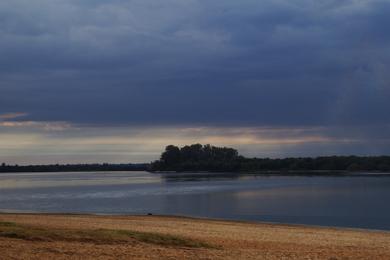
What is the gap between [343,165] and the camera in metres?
190

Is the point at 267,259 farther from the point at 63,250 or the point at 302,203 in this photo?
the point at 302,203

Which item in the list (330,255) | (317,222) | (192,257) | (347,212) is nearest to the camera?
(192,257)

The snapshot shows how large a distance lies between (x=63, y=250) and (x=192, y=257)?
291 centimetres

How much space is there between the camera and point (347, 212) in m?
43.2

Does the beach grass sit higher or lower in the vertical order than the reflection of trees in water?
lower

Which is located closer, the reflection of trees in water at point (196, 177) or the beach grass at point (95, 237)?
the beach grass at point (95, 237)

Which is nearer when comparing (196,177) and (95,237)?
(95,237)

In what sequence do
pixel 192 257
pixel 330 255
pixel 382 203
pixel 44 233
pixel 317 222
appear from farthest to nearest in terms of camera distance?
1. pixel 382 203
2. pixel 317 222
3. pixel 44 233
4. pixel 330 255
5. pixel 192 257

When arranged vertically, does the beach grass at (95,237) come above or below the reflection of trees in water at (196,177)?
below

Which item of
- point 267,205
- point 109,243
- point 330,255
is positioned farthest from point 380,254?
point 267,205

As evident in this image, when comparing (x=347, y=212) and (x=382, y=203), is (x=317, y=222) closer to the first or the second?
(x=347, y=212)

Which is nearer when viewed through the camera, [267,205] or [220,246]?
[220,246]

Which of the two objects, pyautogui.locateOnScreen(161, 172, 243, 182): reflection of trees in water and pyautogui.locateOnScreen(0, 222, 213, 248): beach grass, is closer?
pyautogui.locateOnScreen(0, 222, 213, 248): beach grass

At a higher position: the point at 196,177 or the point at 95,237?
the point at 196,177
